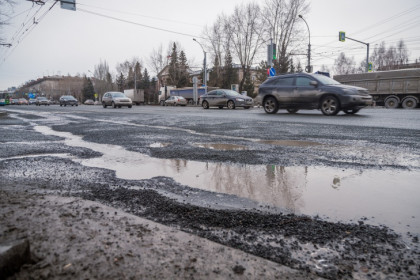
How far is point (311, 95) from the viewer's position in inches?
455

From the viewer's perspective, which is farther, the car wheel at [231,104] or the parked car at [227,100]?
the car wheel at [231,104]

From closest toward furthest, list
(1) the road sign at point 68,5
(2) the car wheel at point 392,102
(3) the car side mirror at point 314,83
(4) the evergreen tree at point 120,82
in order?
(3) the car side mirror at point 314,83, (1) the road sign at point 68,5, (2) the car wheel at point 392,102, (4) the evergreen tree at point 120,82

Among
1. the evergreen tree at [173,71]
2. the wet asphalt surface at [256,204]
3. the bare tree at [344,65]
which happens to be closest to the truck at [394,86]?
the wet asphalt surface at [256,204]

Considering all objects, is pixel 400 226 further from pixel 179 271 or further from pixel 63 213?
pixel 63 213

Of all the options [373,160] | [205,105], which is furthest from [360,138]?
[205,105]

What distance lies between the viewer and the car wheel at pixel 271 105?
1308 cm

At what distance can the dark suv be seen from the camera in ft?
35.3

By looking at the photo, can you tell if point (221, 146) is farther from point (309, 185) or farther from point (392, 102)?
point (392, 102)

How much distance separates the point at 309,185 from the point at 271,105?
1091cm

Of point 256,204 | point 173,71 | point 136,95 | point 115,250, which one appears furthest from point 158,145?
point 173,71

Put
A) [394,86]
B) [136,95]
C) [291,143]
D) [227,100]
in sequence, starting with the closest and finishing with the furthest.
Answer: [291,143]
[394,86]
[227,100]
[136,95]

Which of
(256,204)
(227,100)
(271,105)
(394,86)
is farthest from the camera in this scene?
(227,100)

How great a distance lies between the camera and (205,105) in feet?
76.8

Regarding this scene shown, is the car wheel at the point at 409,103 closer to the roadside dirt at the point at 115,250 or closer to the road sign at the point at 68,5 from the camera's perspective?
the roadside dirt at the point at 115,250
